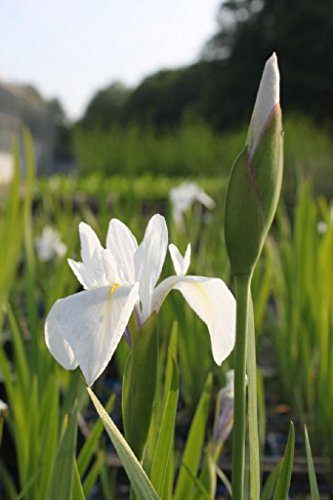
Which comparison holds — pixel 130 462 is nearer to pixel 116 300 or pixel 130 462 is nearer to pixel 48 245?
pixel 116 300

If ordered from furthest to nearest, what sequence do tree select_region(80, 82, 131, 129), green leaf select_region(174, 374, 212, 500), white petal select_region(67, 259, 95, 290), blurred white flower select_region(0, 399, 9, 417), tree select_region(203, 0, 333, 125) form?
tree select_region(80, 82, 131, 129)
tree select_region(203, 0, 333, 125)
blurred white flower select_region(0, 399, 9, 417)
green leaf select_region(174, 374, 212, 500)
white petal select_region(67, 259, 95, 290)

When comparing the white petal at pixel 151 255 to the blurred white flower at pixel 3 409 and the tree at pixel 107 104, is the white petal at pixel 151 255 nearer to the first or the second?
the blurred white flower at pixel 3 409

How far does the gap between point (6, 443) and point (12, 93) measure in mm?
24800

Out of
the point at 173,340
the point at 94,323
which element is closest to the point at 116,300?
the point at 94,323

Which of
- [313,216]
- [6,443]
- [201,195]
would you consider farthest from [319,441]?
[201,195]

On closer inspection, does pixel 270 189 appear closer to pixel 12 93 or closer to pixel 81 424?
pixel 81 424

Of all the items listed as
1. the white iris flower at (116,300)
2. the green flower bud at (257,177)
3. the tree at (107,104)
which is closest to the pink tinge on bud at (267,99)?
the green flower bud at (257,177)

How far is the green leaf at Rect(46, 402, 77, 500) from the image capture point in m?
0.54

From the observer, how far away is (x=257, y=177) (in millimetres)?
488

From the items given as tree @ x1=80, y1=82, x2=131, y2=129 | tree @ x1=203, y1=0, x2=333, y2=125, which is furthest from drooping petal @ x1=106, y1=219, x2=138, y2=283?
tree @ x1=80, y1=82, x2=131, y2=129

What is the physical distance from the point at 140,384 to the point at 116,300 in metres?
0.08

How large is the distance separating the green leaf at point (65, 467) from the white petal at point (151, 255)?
0.11m

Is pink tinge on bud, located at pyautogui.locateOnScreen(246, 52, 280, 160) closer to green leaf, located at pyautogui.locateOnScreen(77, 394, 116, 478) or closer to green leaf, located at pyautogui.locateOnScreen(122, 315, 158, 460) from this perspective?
green leaf, located at pyautogui.locateOnScreen(122, 315, 158, 460)

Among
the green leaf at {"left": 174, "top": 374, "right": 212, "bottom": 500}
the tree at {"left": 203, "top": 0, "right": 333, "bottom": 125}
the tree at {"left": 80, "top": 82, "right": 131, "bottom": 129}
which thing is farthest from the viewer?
the tree at {"left": 80, "top": 82, "right": 131, "bottom": 129}
